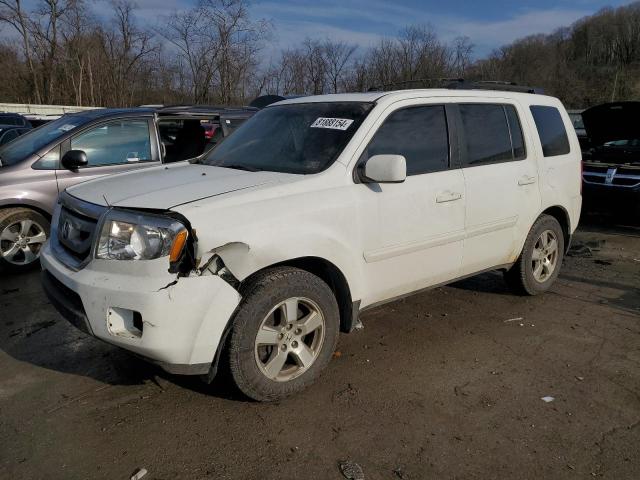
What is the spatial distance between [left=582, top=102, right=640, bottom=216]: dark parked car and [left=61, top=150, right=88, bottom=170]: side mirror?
7178 millimetres

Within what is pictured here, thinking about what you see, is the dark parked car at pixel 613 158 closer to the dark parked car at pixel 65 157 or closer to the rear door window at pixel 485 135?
the rear door window at pixel 485 135

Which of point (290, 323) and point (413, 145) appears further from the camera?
point (413, 145)

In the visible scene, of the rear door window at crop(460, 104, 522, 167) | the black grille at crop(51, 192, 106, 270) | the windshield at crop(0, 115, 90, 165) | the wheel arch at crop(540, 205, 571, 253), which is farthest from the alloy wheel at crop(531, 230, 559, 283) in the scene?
the windshield at crop(0, 115, 90, 165)

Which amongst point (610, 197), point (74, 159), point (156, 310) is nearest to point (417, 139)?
point (156, 310)

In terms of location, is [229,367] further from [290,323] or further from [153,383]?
[153,383]

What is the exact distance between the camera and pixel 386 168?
124 inches

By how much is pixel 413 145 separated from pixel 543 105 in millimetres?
1946

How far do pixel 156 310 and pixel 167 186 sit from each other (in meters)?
0.88

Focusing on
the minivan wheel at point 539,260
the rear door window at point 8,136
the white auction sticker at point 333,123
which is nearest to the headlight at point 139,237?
the white auction sticker at point 333,123

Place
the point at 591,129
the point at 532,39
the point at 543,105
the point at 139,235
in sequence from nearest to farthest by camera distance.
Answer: the point at 139,235
the point at 543,105
the point at 591,129
the point at 532,39

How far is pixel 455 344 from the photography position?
3.96 meters

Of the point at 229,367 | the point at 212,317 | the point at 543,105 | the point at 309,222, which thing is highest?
the point at 543,105

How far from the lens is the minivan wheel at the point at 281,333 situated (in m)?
2.84

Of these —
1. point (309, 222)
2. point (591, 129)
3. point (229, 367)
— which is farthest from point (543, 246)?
point (591, 129)
